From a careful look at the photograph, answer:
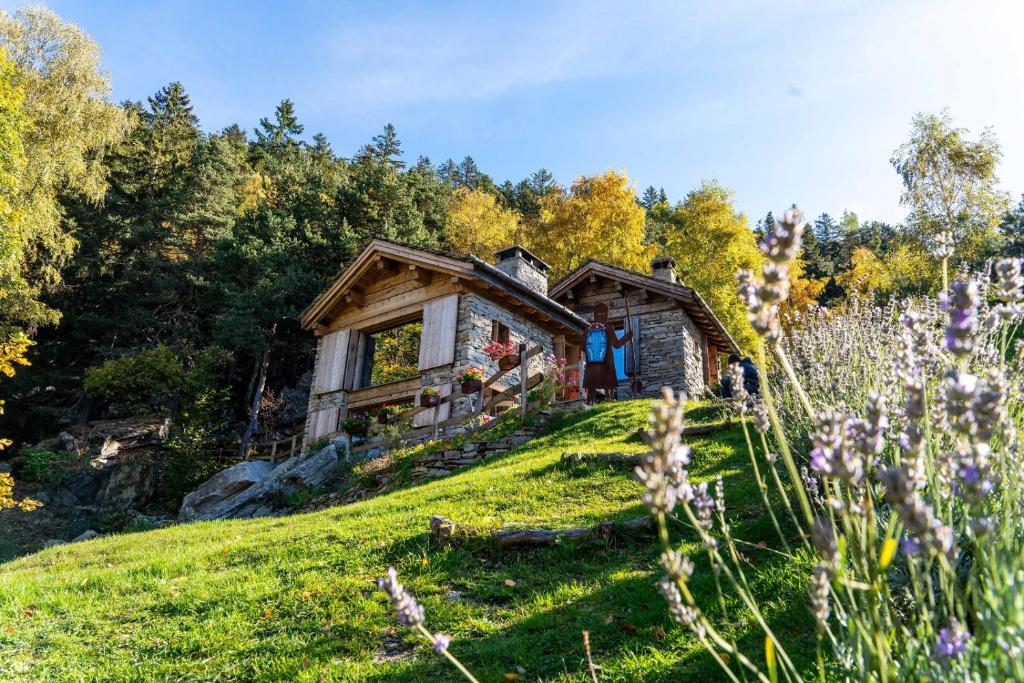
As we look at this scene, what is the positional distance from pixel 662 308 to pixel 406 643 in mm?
16942

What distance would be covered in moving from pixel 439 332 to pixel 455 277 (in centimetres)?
136

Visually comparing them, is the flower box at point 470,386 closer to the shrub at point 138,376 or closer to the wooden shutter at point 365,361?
the wooden shutter at point 365,361

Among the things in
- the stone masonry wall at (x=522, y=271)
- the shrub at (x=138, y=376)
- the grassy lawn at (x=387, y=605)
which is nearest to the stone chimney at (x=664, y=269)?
the stone masonry wall at (x=522, y=271)

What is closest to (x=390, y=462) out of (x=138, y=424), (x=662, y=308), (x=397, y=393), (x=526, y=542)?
(x=397, y=393)

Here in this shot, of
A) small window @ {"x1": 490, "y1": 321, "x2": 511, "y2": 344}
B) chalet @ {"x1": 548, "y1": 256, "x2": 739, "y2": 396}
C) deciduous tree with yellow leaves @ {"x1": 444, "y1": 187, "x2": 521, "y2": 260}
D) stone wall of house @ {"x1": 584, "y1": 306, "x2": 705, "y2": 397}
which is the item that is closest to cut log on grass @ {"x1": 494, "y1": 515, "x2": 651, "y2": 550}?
small window @ {"x1": 490, "y1": 321, "x2": 511, "y2": 344}

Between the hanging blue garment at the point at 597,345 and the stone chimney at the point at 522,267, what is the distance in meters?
2.88

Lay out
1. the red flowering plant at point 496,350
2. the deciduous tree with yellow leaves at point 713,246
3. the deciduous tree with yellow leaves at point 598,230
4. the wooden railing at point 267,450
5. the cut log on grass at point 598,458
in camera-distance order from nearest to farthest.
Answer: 1. the cut log on grass at point 598,458
2. the red flowering plant at point 496,350
3. the wooden railing at point 267,450
4. the deciduous tree with yellow leaves at point 713,246
5. the deciduous tree with yellow leaves at point 598,230

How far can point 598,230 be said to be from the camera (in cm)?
3241

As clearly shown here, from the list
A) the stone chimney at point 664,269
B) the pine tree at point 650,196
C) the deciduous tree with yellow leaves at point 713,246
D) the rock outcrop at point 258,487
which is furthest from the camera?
the pine tree at point 650,196

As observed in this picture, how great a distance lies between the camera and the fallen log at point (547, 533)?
6295mm

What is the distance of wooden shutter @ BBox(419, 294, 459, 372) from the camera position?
1597cm

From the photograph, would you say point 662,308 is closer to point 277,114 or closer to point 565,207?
point 565,207

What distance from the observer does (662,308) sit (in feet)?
67.8

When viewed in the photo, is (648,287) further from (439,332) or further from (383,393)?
(383,393)
